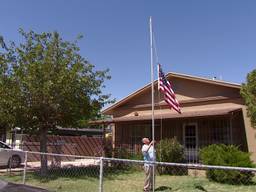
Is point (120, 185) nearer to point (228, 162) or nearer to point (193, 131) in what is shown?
point (228, 162)

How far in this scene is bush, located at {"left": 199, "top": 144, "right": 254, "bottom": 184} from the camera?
11.8 metres

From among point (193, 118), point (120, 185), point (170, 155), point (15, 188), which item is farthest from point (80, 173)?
point (193, 118)

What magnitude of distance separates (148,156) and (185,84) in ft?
→ 23.3

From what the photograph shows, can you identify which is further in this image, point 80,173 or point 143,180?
point 80,173

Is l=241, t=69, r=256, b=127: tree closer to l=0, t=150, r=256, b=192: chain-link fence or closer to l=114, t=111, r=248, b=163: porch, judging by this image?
l=114, t=111, r=248, b=163: porch

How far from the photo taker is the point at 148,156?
37.2ft

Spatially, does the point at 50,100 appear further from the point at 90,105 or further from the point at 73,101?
the point at 90,105

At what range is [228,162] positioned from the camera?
→ 12.2 metres

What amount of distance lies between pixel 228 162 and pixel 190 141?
5.00 metres

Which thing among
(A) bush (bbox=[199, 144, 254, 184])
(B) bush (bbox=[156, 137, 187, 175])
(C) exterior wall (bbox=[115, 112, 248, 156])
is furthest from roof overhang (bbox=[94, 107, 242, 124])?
(A) bush (bbox=[199, 144, 254, 184])

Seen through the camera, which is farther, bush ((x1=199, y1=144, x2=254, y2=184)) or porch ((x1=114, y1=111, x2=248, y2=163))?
porch ((x1=114, y1=111, x2=248, y2=163))

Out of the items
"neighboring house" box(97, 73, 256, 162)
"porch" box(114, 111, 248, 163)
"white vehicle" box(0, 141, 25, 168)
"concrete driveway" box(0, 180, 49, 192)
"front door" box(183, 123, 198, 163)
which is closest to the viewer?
"concrete driveway" box(0, 180, 49, 192)

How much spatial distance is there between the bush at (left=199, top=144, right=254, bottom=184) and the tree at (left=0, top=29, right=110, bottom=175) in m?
5.48

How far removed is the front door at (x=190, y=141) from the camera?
1670 cm
